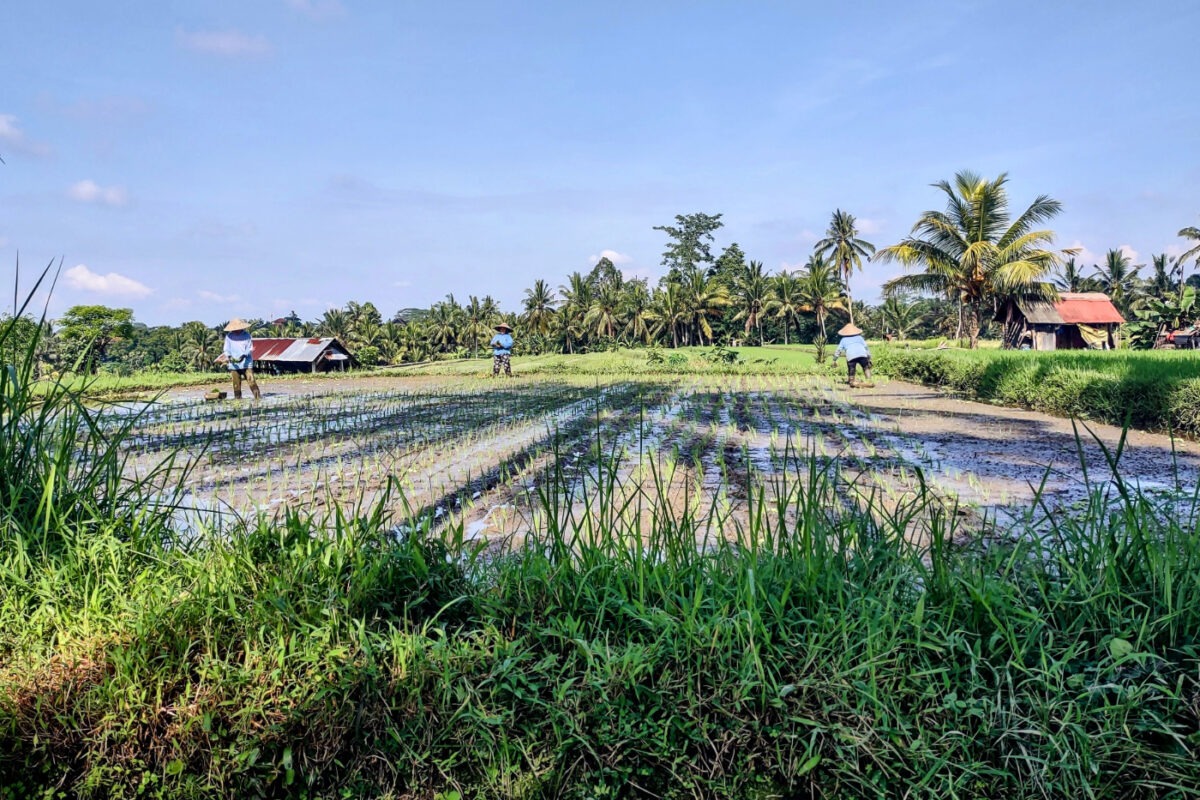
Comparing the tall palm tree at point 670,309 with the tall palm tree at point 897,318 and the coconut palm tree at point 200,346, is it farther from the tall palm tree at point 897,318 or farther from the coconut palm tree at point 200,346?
the coconut palm tree at point 200,346

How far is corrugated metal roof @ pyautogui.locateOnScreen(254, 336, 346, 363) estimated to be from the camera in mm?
43812

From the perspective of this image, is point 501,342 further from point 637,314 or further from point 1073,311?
point 637,314

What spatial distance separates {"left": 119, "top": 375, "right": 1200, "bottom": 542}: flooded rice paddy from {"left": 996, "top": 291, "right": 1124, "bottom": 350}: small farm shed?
22.9m

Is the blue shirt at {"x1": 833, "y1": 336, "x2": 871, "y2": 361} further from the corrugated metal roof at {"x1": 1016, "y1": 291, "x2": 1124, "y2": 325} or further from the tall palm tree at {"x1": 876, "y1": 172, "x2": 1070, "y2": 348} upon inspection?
the corrugated metal roof at {"x1": 1016, "y1": 291, "x2": 1124, "y2": 325}

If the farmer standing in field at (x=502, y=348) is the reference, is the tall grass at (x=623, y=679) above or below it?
below

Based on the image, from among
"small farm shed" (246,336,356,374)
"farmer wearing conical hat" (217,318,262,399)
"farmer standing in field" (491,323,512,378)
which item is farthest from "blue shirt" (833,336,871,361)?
"small farm shed" (246,336,356,374)

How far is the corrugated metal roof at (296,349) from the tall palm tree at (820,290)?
34.3 meters

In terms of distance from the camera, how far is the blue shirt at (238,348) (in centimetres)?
1210

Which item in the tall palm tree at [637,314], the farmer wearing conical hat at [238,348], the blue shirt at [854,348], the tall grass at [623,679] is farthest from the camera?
the tall palm tree at [637,314]

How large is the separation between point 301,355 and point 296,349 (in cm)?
142

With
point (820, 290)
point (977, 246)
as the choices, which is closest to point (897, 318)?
point (820, 290)

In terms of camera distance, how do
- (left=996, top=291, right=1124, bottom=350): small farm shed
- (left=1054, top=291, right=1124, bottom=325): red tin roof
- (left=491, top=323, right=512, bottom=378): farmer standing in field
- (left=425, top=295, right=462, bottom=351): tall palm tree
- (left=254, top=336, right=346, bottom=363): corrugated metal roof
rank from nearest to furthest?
(left=491, top=323, right=512, bottom=378): farmer standing in field → (left=996, top=291, right=1124, bottom=350): small farm shed → (left=1054, top=291, right=1124, bottom=325): red tin roof → (left=254, top=336, right=346, bottom=363): corrugated metal roof → (left=425, top=295, right=462, bottom=351): tall palm tree

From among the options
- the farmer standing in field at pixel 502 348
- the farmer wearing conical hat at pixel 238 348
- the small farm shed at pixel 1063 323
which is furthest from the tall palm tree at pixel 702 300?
the farmer wearing conical hat at pixel 238 348

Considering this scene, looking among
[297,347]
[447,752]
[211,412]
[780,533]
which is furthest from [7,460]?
[297,347]
